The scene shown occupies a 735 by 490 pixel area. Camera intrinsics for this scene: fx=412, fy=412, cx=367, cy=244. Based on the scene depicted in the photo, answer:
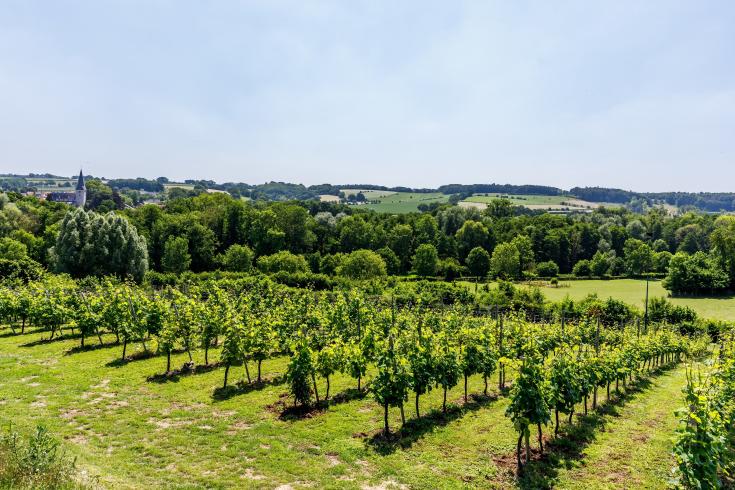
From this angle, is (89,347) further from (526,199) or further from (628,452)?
(526,199)

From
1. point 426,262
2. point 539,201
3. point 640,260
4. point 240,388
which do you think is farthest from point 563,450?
point 539,201

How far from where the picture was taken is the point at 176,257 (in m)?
57.0

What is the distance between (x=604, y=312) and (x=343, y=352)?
37726 millimetres

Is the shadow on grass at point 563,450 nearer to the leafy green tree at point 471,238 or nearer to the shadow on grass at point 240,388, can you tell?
the shadow on grass at point 240,388

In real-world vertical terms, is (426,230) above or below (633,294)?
above

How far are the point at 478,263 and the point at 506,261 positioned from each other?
5.25m

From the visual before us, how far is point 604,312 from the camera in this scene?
141ft

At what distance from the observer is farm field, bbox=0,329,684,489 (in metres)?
10.4

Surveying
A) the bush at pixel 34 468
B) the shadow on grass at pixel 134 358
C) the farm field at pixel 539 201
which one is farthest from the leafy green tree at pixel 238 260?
the farm field at pixel 539 201

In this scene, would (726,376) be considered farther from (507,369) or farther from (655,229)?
(655,229)

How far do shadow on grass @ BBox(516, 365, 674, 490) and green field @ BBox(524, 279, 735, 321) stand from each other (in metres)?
40.7

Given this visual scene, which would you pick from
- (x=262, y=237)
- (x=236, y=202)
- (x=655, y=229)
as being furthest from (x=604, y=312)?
(x=655, y=229)

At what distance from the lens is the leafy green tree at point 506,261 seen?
71000mm

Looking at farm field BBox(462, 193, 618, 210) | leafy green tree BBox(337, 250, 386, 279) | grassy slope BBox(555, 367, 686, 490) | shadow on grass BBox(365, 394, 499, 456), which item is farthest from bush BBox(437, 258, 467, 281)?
farm field BBox(462, 193, 618, 210)
